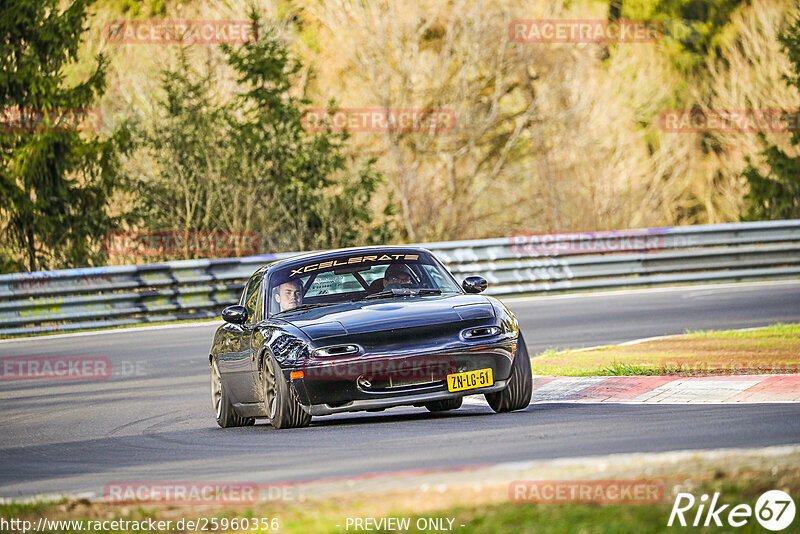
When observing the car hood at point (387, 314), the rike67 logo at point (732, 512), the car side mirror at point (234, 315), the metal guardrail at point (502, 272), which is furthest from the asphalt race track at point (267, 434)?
the metal guardrail at point (502, 272)

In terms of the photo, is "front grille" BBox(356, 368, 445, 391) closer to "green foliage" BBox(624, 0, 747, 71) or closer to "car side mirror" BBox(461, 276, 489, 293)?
"car side mirror" BBox(461, 276, 489, 293)

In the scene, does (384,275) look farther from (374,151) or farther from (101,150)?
(374,151)

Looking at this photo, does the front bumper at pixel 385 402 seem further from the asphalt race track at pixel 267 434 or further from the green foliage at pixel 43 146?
the green foliage at pixel 43 146

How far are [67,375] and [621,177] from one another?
30.0 metres

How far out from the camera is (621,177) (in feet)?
144

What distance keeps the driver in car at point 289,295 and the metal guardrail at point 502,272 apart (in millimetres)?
11587

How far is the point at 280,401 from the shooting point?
388 inches

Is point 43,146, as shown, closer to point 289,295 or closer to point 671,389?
point 289,295

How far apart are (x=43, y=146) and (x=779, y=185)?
716 inches

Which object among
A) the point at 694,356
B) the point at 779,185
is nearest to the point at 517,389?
the point at 694,356

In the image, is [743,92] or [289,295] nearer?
[289,295]

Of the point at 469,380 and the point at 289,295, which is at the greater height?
the point at 289,295

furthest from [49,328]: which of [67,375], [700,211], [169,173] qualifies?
[700,211]

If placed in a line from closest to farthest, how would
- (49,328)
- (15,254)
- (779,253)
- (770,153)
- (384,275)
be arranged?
(384,275) < (49,328) < (779,253) < (15,254) < (770,153)
